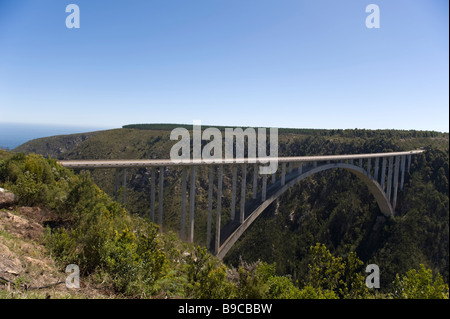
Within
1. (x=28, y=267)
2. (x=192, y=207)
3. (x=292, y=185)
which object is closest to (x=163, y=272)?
(x=28, y=267)

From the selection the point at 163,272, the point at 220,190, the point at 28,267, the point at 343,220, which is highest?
the point at 28,267

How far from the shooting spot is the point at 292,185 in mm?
32812

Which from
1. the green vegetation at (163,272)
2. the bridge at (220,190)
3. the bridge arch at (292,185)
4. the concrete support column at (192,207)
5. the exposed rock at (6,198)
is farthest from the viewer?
the bridge arch at (292,185)

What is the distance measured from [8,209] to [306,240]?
47899 millimetres

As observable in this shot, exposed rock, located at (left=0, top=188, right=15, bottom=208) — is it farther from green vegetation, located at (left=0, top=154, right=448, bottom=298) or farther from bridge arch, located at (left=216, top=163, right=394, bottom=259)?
bridge arch, located at (left=216, top=163, right=394, bottom=259)

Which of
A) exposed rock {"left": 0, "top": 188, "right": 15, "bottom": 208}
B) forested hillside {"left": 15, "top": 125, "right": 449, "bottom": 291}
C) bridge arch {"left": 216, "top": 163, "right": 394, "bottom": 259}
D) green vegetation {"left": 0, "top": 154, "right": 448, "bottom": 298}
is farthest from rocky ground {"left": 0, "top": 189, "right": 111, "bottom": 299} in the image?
forested hillside {"left": 15, "top": 125, "right": 449, "bottom": 291}

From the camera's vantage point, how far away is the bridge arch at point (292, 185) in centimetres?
2389

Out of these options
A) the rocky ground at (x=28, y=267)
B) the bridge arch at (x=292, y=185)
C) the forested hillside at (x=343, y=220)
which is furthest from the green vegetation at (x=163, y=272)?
the forested hillside at (x=343, y=220)

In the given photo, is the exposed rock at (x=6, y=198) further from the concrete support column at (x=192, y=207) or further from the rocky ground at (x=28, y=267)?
the concrete support column at (x=192, y=207)

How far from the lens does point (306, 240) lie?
158ft

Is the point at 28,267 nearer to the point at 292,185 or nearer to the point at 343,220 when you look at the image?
the point at 292,185

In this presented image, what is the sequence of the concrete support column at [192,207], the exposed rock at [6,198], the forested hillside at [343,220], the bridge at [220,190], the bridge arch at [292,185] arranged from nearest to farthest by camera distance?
the exposed rock at [6,198]
the bridge at [220,190]
the concrete support column at [192,207]
the bridge arch at [292,185]
the forested hillside at [343,220]

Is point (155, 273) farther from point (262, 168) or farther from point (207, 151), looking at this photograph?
point (207, 151)
